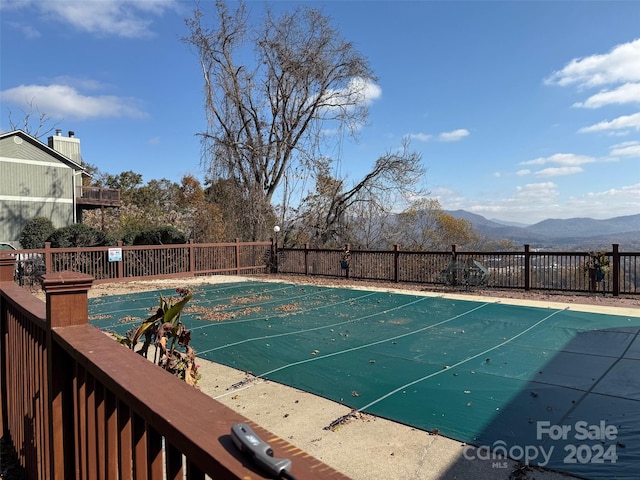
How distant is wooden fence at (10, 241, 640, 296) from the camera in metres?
10.1

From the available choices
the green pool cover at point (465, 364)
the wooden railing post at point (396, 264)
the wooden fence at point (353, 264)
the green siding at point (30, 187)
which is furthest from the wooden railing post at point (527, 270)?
the green siding at point (30, 187)

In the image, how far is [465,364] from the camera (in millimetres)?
4867

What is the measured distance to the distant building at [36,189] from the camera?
936 inches

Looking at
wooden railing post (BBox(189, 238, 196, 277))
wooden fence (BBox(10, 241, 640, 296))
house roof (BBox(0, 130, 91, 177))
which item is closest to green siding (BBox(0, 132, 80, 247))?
house roof (BBox(0, 130, 91, 177))

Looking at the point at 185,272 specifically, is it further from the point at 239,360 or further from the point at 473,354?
the point at 473,354

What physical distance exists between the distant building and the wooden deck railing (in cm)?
2686

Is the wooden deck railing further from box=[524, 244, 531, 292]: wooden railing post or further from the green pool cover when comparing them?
box=[524, 244, 531, 292]: wooden railing post

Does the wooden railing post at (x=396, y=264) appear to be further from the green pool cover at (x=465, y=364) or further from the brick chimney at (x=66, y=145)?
the brick chimney at (x=66, y=145)

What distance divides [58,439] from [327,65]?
2109 cm

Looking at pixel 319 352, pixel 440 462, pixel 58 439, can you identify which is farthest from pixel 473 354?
pixel 58 439

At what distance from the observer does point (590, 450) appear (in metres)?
2.92

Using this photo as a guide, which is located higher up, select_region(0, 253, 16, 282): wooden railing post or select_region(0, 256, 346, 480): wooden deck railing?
select_region(0, 253, 16, 282): wooden railing post

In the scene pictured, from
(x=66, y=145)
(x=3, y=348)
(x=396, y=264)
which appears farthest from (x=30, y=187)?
(x=3, y=348)

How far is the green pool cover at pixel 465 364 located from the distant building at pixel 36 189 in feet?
64.8
